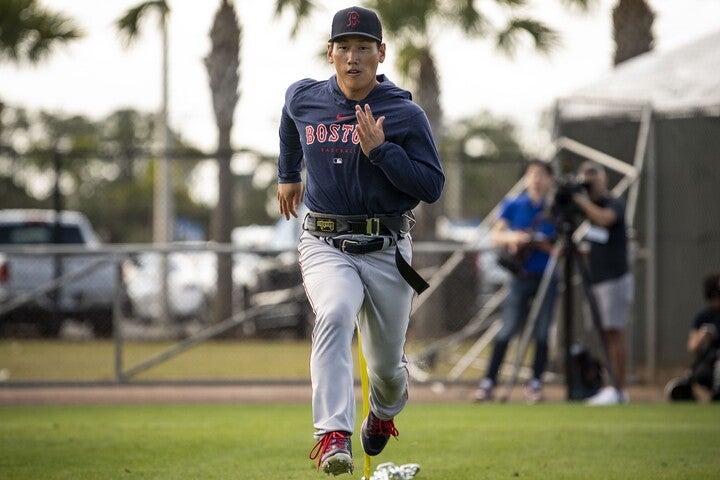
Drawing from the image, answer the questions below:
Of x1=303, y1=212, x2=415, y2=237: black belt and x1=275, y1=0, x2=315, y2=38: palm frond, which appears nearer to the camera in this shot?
x1=303, y1=212, x2=415, y2=237: black belt

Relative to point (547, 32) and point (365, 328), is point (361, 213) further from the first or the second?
point (547, 32)

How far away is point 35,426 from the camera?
409 inches

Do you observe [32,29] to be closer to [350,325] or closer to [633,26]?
[633,26]

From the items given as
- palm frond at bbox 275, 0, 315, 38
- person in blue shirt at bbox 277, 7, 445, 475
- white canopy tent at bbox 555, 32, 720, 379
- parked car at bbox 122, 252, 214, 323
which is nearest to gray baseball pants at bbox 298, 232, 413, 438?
person in blue shirt at bbox 277, 7, 445, 475

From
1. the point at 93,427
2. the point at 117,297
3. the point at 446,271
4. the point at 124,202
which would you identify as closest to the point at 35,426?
the point at 93,427

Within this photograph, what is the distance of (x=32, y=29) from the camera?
22.7 meters

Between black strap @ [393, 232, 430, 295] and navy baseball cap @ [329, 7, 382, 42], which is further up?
navy baseball cap @ [329, 7, 382, 42]

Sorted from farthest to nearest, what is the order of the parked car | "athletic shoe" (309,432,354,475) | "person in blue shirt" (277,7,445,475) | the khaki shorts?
1. the parked car
2. the khaki shorts
3. "person in blue shirt" (277,7,445,475)
4. "athletic shoe" (309,432,354,475)

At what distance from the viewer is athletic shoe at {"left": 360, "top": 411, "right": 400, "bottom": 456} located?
711cm

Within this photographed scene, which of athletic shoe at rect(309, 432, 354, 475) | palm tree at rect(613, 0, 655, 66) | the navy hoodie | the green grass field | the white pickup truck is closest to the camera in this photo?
athletic shoe at rect(309, 432, 354, 475)

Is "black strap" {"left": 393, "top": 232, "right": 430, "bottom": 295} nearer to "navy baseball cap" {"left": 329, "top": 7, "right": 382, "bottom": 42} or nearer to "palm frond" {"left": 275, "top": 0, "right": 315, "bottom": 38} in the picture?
"navy baseball cap" {"left": 329, "top": 7, "right": 382, "bottom": 42}

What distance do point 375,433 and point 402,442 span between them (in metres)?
2.08

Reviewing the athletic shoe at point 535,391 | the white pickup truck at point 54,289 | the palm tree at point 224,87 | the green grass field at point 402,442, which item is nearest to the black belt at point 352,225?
the green grass field at point 402,442

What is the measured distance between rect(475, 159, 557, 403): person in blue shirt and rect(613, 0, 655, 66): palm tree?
12.8m
